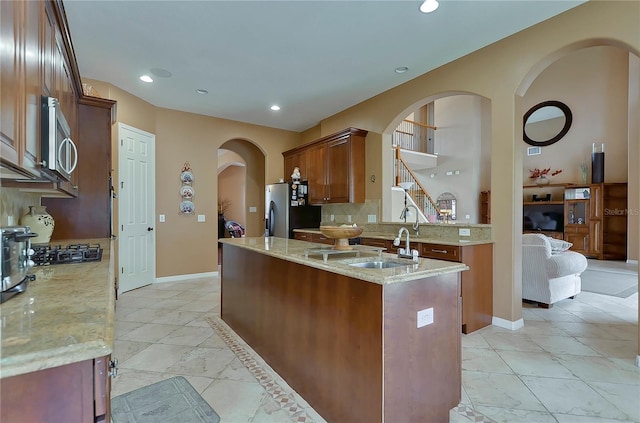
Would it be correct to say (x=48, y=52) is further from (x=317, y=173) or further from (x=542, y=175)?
(x=542, y=175)

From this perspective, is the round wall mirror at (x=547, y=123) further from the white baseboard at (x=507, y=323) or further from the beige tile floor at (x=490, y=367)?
the white baseboard at (x=507, y=323)

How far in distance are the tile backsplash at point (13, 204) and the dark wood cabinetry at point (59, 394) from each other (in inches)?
Result: 60.8

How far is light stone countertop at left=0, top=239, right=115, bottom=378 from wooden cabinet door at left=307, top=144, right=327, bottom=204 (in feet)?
13.7

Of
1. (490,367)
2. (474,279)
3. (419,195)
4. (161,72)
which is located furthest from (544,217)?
(161,72)

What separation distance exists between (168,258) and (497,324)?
4941 mm

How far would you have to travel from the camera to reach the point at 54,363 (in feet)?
2.32

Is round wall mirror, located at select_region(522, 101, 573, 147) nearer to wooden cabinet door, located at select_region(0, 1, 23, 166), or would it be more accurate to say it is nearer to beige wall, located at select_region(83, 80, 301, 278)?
beige wall, located at select_region(83, 80, 301, 278)

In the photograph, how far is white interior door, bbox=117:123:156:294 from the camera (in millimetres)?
4488

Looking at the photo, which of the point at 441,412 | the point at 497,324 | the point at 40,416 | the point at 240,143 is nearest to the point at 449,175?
the point at 240,143

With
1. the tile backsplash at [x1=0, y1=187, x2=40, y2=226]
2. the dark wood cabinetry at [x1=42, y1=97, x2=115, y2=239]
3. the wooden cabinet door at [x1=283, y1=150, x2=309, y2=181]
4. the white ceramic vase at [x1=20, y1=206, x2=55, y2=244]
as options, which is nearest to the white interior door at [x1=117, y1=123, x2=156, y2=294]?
the dark wood cabinetry at [x1=42, y1=97, x2=115, y2=239]

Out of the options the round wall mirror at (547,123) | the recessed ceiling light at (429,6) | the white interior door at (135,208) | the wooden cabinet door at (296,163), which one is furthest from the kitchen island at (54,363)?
the round wall mirror at (547,123)

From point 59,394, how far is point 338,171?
4564 millimetres

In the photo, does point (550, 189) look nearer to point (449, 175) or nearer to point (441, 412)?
point (449, 175)

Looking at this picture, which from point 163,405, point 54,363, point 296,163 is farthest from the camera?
point 296,163
